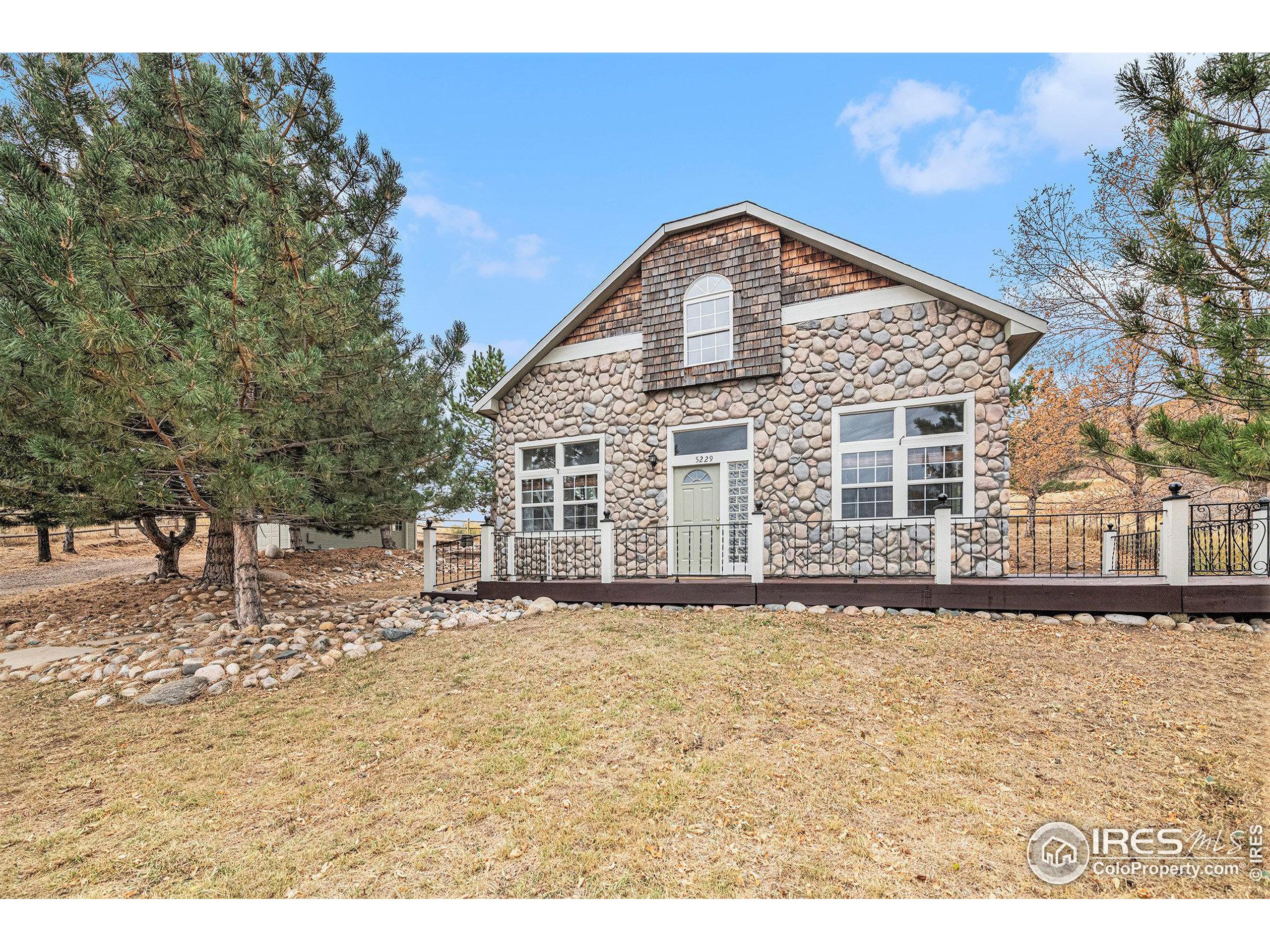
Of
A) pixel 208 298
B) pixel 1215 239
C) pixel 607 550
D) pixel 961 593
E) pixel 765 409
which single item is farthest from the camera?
pixel 765 409

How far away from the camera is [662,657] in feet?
16.5

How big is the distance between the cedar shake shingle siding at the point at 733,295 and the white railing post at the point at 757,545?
2.28 meters

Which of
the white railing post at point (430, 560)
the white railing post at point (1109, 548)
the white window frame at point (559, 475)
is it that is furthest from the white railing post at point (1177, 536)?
the white railing post at point (430, 560)

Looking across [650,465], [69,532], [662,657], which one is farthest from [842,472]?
[69,532]

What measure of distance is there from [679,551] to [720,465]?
1481 millimetres

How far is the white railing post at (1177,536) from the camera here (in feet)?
17.7

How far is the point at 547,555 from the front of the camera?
9.24 meters

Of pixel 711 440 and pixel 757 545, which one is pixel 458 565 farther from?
pixel 757 545

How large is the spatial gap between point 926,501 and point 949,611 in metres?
1.55

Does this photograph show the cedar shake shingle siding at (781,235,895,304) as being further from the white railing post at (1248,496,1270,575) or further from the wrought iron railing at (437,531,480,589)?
the wrought iron railing at (437,531,480,589)

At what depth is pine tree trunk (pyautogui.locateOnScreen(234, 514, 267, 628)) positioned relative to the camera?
6562 millimetres

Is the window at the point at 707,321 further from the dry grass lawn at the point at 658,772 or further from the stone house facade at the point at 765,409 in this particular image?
the dry grass lawn at the point at 658,772

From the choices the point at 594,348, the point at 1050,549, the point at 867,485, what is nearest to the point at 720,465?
the point at 867,485

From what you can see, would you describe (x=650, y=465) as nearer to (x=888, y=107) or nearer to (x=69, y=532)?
(x=888, y=107)
